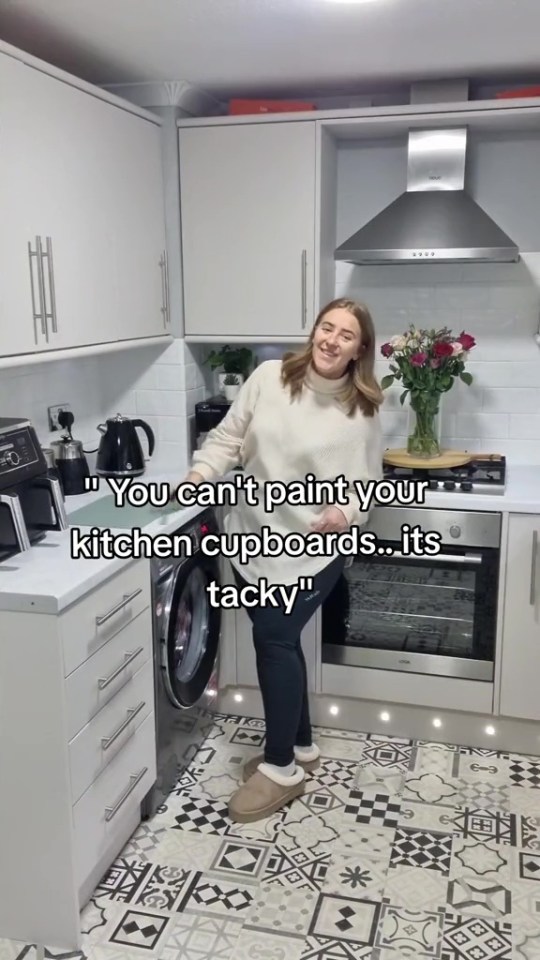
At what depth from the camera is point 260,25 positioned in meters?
2.13

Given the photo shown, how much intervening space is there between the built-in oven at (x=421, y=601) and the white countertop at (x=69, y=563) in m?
0.04

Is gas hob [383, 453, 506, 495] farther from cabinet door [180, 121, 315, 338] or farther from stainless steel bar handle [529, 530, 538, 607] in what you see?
cabinet door [180, 121, 315, 338]

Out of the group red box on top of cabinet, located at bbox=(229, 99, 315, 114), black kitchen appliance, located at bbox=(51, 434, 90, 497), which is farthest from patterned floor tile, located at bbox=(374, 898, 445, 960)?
red box on top of cabinet, located at bbox=(229, 99, 315, 114)

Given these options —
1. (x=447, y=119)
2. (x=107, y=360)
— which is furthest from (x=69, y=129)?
(x=447, y=119)

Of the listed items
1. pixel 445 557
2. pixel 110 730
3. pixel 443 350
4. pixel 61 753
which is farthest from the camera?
pixel 443 350

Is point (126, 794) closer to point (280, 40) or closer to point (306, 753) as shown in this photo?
point (306, 753)

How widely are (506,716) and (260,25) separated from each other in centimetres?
→ 213

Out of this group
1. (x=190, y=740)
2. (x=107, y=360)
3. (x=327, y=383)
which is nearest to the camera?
(x=327, y=383)

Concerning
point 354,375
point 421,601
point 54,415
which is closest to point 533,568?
point 421,601

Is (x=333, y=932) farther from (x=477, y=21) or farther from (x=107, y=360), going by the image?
(x=477, y=21)

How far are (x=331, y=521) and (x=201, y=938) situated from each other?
3.40ft

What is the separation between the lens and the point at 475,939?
1.91 metres

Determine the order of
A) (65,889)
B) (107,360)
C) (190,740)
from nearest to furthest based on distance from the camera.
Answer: (65,889) < (190,740) < (107,360)

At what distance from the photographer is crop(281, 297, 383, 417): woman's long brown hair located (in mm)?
→ 2230
